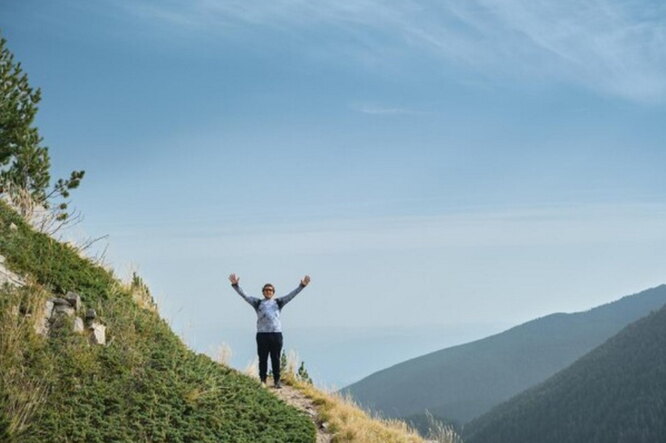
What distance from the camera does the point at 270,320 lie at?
18.6 meters

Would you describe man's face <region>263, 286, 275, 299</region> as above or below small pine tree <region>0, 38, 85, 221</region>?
below

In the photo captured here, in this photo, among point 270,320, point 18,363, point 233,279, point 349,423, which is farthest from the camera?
point 233,279

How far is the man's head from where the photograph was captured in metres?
18.9

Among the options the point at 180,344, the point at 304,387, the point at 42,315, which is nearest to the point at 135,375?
the point at 42,315

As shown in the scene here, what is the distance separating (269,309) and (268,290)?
21.6 inches

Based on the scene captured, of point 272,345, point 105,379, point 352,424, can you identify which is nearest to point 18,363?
point 105,379

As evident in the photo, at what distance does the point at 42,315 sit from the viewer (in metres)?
13.4

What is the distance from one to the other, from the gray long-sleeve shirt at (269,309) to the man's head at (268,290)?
0.38 feet

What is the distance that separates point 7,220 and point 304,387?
900 cm

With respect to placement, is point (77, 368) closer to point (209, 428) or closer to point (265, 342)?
point (209, 428)

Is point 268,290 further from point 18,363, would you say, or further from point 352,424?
point 18,363

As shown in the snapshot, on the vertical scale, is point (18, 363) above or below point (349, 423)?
above

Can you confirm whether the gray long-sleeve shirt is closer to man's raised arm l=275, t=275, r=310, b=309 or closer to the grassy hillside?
man's raised arm l=275, t=275, r=310, b=309

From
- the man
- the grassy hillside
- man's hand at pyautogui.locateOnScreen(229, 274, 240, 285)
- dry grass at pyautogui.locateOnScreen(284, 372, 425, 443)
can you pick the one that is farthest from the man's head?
dry grass at pyautogui.locateOnScreen(284, 372, 425, 443)
